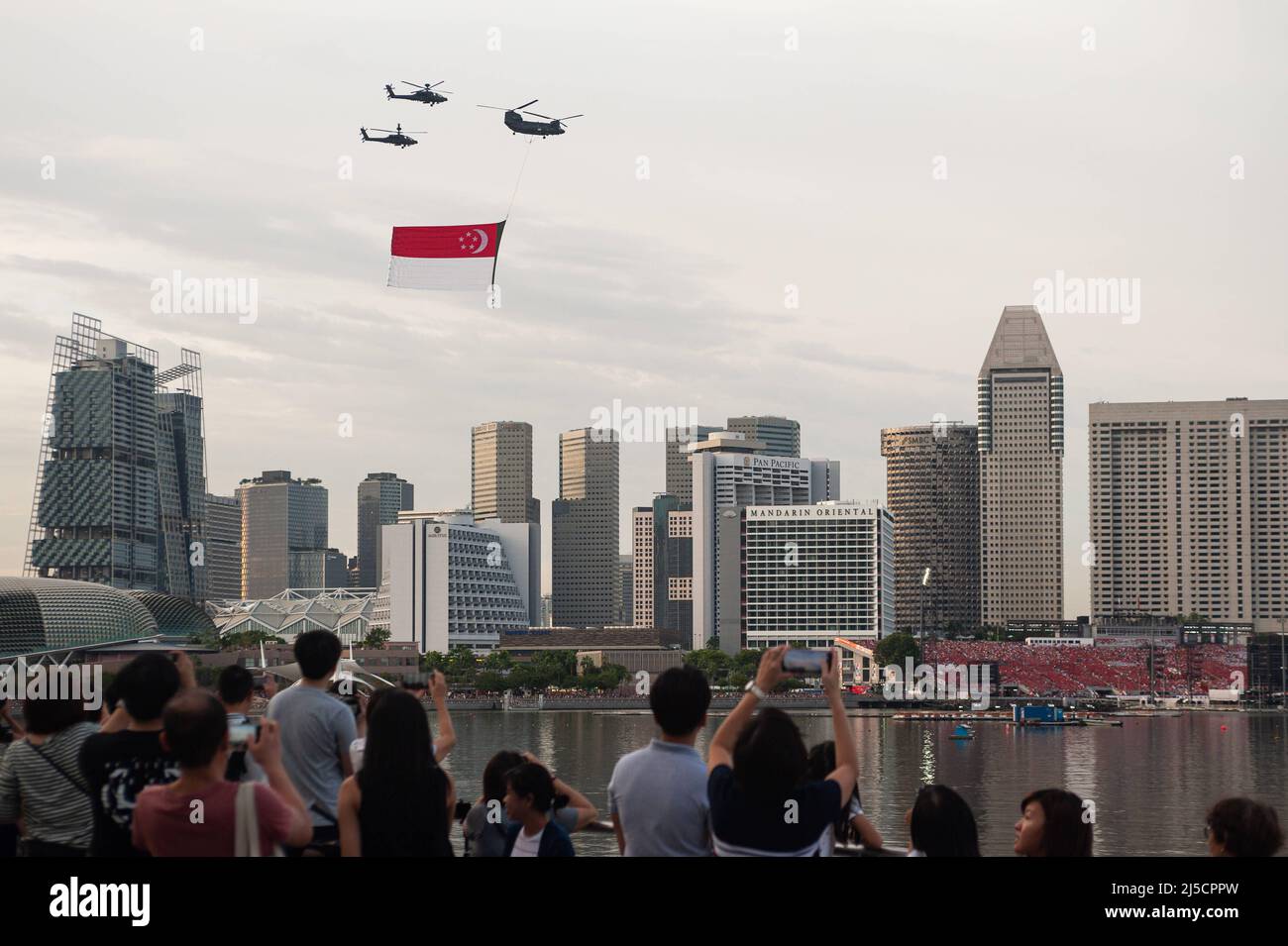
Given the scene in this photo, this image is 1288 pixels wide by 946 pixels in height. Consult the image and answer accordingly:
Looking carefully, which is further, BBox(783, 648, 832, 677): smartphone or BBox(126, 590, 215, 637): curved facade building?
BBox(126, 590, 215, 637): curved facade building

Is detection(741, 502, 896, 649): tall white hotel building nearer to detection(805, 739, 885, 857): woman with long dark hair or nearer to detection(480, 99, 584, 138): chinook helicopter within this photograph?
detection(480, 99, 584, 138): chinook helicopter

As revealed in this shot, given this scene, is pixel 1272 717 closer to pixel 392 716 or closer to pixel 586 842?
pixel 586 842

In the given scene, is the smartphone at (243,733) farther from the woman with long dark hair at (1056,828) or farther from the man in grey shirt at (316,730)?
the woman with long dark hair at (1056,828)

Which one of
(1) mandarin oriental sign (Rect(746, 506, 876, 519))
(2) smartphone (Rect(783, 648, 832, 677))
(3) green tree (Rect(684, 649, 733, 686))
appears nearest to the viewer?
(2) smartphone (Rect(783, 648, 832, 677))

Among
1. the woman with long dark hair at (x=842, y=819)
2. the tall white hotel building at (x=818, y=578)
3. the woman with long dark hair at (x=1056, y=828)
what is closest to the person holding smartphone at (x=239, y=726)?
the woman with long dark hair at (x=842, y=819)

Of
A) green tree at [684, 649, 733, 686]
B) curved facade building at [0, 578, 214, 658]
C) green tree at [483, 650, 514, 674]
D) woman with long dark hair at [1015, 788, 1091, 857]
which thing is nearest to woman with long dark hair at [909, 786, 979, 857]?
woman with long dark hair at [1015, 788, 1091, 857]

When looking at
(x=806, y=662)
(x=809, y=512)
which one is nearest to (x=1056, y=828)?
(x=806, y=662)

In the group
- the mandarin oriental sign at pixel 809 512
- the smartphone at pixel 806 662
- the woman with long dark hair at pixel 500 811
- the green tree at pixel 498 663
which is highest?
the mandarin oriental sign at pixel 809 512
